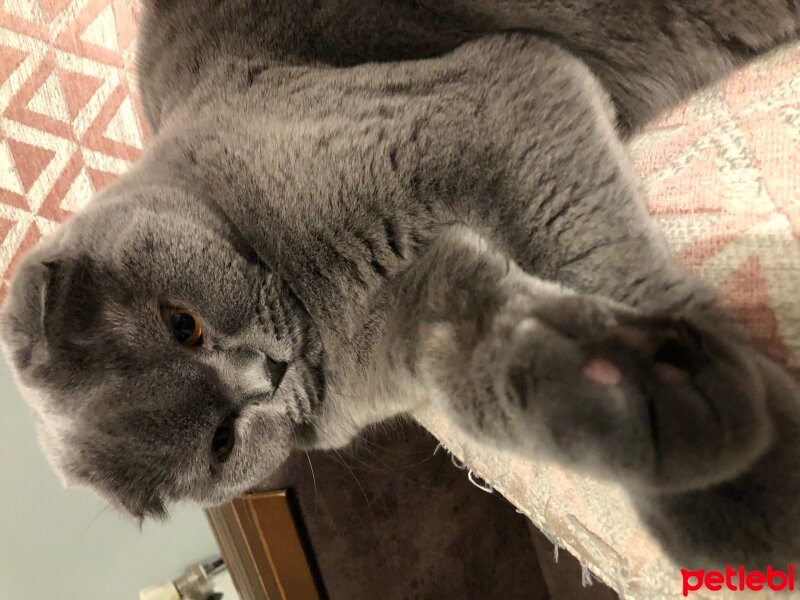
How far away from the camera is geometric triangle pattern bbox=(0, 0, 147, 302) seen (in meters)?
1.53

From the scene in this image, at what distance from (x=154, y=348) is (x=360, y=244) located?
286 mm

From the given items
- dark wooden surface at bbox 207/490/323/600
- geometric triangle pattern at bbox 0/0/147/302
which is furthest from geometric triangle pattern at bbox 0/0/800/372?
dark wooden surface at bbox 207/490/323/600

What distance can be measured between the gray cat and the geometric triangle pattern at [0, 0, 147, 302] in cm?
72

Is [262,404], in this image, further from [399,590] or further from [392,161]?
[399,590]

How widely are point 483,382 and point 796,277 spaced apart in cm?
30

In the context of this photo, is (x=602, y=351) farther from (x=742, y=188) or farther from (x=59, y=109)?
(x=59, y=109)

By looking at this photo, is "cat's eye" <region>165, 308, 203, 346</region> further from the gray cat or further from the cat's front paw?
the cat's front paw

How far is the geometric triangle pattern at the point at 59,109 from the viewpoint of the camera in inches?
60.3

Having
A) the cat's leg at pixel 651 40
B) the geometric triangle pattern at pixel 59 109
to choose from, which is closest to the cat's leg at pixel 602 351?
the cat's leg at pixel 651 40

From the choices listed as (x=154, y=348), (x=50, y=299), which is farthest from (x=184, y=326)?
(x=50, y=299)

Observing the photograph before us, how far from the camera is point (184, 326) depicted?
0.83m

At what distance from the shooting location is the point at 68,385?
2.61 ft

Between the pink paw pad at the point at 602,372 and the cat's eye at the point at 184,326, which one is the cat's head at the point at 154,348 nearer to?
the cat's eye at the point at 184,326

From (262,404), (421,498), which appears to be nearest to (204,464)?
(262,404)
